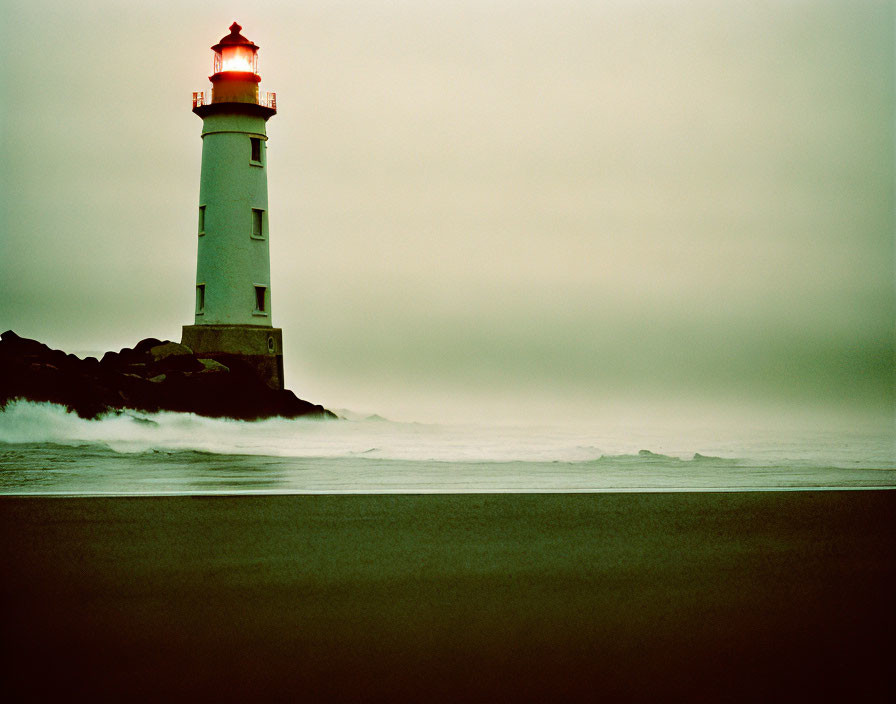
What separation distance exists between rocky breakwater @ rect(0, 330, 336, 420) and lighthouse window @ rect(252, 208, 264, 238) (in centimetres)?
227

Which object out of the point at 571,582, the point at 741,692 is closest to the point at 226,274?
the point at 571,582

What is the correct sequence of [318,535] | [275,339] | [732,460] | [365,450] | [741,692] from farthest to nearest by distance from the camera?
[275,339] → [365,450] → [732,460] → [318,535] → [741,692]

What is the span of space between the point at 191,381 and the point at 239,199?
321 centimetres

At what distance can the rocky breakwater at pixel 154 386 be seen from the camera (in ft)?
58.2

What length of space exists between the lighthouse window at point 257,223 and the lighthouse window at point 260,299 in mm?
916

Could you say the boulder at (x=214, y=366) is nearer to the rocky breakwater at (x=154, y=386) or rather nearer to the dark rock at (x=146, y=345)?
the rocky breakwater at (x=154, y=386)

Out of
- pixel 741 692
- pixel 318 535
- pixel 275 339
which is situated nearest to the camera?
pixel 741 692

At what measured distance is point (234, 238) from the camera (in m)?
18.0

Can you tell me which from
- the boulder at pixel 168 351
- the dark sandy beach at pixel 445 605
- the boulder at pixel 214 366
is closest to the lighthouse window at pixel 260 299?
the boulder at pixel 214 366

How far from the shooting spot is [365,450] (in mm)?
12430

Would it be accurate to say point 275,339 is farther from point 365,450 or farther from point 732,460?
point 732,460

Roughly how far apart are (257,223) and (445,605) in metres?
15.8

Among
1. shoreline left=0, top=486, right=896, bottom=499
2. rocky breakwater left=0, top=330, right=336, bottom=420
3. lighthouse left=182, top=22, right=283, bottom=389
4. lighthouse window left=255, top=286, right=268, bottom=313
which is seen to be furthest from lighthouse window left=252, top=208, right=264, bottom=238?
shoreline left=0, top=486, right=896, bottom=499

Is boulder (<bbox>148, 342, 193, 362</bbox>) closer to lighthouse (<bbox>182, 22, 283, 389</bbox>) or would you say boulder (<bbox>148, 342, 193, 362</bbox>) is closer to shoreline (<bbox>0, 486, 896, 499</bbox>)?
lighthouse (<bbox>182, 22, 283, 389</bbox>)
